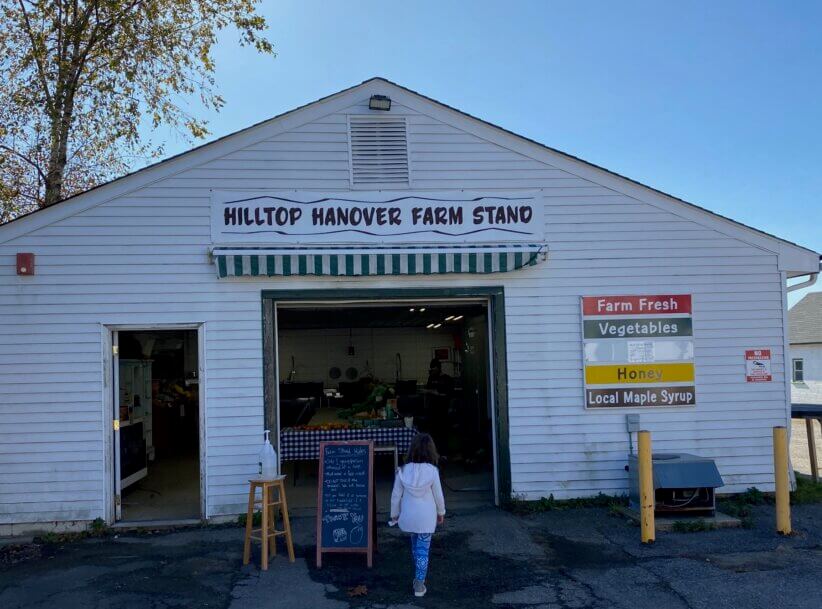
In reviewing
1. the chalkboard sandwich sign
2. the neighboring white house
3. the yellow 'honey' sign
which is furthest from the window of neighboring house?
the chalkboard sandwich sign

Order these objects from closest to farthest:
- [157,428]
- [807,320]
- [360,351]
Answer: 1. [157,428]
2. [360,351]
3. [807,320]

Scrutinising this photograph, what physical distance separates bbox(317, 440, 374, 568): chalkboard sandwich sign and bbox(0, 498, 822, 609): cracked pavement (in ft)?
0.80

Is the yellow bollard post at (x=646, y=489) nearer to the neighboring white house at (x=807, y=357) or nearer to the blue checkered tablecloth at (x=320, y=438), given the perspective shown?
the blue checkered tablecloth at (x=320, y=438)

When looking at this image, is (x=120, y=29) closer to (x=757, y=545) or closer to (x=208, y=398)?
(x=208, y=398)

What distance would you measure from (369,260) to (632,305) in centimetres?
339

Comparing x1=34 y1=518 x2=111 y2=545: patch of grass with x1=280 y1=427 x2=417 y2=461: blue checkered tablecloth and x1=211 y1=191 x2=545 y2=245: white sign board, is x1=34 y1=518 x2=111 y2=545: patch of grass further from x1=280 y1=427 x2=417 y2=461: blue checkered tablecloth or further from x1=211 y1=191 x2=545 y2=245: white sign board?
x1=211 y1=191 x2=545 y2=245: white sign board

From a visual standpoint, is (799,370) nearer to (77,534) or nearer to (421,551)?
(421,551)

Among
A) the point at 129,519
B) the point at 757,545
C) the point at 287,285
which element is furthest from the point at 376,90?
the point at 757,545

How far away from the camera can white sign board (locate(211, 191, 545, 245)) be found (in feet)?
28.4

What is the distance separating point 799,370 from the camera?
3172 cm

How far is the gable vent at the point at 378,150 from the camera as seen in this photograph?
8.93 meters

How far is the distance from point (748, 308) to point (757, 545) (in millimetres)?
3259

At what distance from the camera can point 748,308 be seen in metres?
9.23

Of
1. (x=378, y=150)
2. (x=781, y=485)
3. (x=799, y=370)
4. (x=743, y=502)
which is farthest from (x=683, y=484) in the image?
(x=799, y=370)
